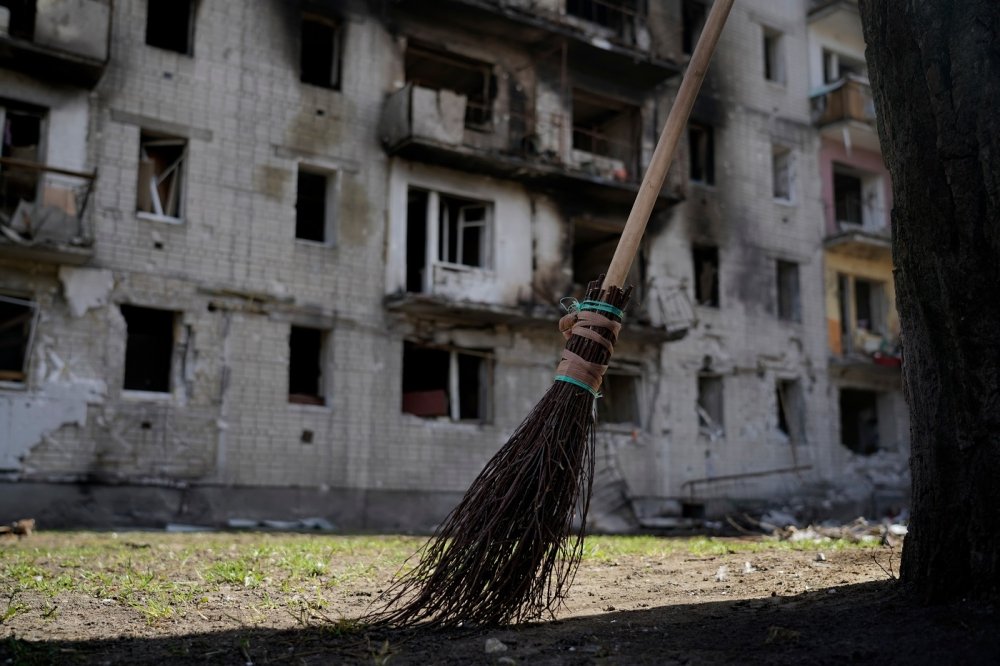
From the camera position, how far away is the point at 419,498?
17969mm

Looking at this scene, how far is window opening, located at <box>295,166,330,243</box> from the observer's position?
60.8ft

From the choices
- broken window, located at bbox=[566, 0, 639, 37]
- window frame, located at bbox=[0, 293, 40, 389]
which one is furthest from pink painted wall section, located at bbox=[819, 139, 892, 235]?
window frame, located at bbox=[0, 293, 40, 389]

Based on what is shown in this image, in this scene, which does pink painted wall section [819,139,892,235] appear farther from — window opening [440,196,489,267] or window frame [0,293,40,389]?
window frame [0,293,40,389]

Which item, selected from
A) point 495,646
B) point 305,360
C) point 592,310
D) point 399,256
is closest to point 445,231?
point 399,256

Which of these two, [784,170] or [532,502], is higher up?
[784,170]

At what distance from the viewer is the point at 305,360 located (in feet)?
61.8

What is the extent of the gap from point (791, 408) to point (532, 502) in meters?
20.7

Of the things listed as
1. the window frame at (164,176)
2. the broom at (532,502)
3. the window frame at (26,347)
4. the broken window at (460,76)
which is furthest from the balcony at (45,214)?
the broom at (532,502)

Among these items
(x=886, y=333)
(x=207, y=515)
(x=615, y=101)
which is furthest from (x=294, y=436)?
(x=886, y=333)

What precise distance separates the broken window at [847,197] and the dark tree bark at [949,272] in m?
23.8

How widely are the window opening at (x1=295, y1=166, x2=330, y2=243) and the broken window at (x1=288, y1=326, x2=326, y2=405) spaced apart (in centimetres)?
183

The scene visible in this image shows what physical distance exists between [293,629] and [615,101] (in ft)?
63.6

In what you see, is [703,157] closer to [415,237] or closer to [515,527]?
[415,237]

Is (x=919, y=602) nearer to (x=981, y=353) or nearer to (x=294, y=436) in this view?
(x=981, y=353)
